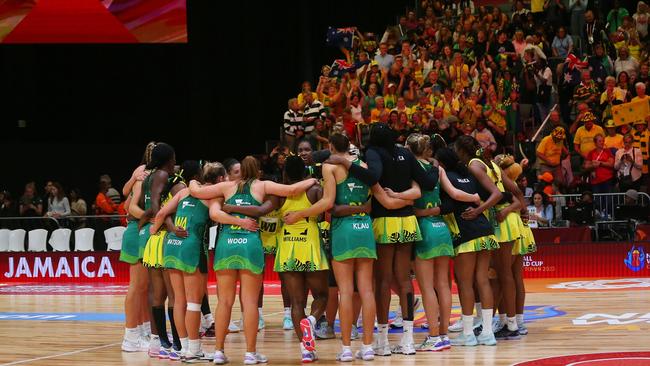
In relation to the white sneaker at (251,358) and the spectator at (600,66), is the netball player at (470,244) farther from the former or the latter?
the spectator at (600,66)

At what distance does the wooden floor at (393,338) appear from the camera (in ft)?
30.8

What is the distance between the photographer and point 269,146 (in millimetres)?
21094

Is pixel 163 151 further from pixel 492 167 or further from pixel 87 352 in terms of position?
pixel 492 167

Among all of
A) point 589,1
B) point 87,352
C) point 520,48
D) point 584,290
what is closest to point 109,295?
point 87,352

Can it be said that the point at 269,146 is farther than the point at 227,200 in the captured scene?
Yes

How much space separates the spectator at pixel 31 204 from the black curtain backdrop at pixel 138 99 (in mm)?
2121

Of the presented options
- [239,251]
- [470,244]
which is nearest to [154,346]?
[239,251]

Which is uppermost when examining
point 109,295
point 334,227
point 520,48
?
point 520,48

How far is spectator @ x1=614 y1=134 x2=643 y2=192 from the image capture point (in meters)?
17.1

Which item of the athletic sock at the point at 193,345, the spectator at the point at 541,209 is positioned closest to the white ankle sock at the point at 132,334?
the athletic sock at the point at 193,345

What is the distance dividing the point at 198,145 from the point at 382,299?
1382 centimetres

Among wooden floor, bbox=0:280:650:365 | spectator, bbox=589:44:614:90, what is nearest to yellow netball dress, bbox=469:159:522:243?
wooden floor, bbox=0:280:650:365

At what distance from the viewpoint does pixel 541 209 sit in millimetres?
16766

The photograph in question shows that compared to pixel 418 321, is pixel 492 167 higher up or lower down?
higher up
